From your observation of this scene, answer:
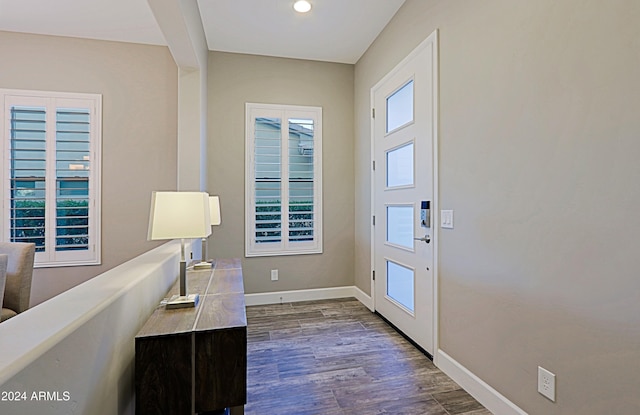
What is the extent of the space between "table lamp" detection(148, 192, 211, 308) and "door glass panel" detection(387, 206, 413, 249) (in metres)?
1.86

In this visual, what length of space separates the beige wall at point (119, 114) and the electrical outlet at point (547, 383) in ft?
12.0

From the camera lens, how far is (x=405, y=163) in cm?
291

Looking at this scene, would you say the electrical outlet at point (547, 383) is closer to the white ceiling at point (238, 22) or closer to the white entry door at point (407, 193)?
the white entry door at point (407, 193)

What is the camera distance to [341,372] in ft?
7.62

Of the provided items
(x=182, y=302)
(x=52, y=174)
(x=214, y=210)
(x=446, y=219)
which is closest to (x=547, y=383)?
(x=446, y=219)

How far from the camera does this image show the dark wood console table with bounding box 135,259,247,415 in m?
1.17

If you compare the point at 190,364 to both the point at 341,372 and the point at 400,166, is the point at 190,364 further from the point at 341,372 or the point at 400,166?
the point at 400,166

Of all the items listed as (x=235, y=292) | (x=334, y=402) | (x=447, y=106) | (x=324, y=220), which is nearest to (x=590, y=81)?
(x=447, y=106)

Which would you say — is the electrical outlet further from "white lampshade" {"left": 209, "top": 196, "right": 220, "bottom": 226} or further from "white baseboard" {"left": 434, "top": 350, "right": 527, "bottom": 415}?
"white lampshade" {"left": 209, "top": 196, "right": 220, "bottom": 226}

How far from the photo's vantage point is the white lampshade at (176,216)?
55.3 inches

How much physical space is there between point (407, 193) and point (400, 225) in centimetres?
34

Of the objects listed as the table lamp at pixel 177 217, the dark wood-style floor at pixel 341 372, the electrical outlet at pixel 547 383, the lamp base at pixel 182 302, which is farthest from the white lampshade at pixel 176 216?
the electrical outlet at pixel 547 383

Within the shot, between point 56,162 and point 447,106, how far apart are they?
3.91 metres

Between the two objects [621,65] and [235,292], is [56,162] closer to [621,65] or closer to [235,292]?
[235,292]
